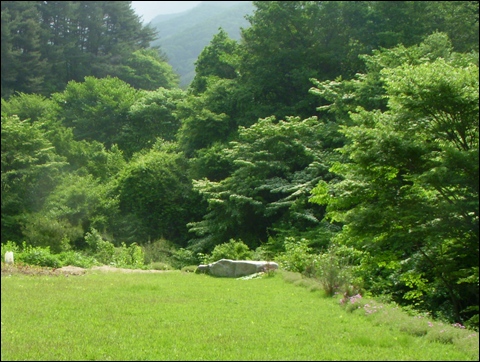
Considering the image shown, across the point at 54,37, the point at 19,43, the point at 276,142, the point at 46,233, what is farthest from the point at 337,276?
the point at 46,233

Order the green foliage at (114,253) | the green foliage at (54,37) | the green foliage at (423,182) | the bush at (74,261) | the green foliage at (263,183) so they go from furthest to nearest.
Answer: the green foliage at (263,183) < the green foliage at (114,253) < the bush at (74,261) < the green foliage at (423,182) < the green foliage at (54,37)

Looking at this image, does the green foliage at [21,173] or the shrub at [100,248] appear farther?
the shrub at [100,248]

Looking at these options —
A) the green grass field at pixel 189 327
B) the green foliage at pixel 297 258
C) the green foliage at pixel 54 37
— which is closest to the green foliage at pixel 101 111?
the green foliage at pixel 54 37

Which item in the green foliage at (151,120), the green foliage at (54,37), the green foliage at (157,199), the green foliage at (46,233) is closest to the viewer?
the green foliage at (54,37)

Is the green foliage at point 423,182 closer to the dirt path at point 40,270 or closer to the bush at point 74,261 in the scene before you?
the dirt path at point 40,270

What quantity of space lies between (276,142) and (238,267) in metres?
7.39

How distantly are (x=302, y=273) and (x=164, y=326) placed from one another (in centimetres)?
780

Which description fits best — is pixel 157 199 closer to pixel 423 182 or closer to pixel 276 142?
pixel 276 142

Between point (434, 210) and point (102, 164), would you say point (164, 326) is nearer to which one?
point (434, 210)

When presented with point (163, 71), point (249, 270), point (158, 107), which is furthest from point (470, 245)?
point (163, 71)

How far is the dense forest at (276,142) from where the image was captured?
9680 millimetres

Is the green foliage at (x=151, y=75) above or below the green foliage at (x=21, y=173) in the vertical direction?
above

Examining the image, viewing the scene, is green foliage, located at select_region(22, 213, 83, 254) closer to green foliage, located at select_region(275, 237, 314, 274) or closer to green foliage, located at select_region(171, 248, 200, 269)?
green foliage, located at select_region(171, 248, 200, 269)

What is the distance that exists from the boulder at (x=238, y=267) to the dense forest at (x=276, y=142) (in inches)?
33.2
